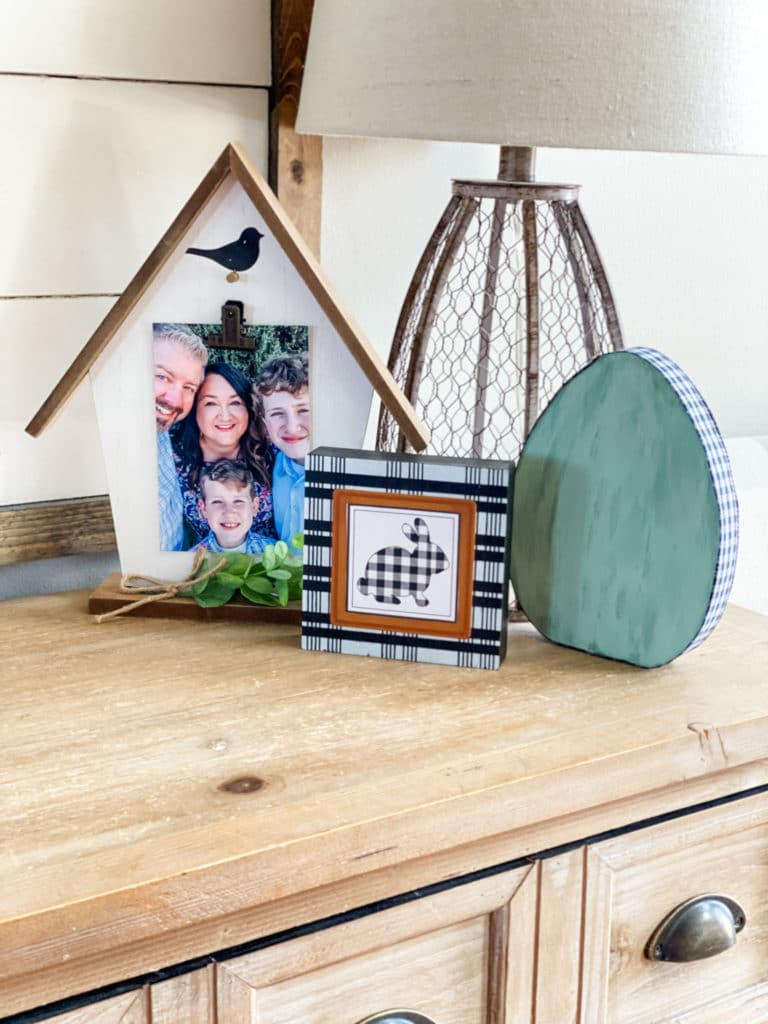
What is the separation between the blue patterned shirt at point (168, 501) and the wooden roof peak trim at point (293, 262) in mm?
96

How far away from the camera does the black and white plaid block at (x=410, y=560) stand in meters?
0.94

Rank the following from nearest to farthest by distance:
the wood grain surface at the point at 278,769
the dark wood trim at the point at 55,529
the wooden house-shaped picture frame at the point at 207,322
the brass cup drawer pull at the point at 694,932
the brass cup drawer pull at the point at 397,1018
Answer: the wood grain surface at the point at 278,769 < the brass cup drawer pull at the point at 397,1018 < the brass cup drawer pull at the point at 694,932 < the wooden house-shaped picture frame at the point at 207,322 < the dark wood trim at the point at 55,529

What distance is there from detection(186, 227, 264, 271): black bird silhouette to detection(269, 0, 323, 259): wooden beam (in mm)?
190

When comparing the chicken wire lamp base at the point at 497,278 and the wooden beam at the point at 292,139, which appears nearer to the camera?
the chicken wire lamp base at the point at 497,278

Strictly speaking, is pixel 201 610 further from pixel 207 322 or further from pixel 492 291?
pixel 492 291

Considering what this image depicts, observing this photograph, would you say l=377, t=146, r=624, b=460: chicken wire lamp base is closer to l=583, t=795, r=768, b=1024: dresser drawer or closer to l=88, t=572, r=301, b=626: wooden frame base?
l=88, t=572, r=301, b=626: wooden frame base

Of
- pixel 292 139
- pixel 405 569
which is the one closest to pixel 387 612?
pixel 405 569

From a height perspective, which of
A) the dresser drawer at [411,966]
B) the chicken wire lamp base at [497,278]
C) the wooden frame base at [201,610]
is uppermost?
the chicken wire lamp base at [497,278]

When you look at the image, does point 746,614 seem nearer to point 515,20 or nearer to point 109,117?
point 515,20

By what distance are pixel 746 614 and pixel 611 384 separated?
297 mm

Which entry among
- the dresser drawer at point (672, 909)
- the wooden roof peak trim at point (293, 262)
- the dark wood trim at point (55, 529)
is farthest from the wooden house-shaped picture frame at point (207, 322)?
the dresser drawer at point (672, 909)

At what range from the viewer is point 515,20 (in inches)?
33.8

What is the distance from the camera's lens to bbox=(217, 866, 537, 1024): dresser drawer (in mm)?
719

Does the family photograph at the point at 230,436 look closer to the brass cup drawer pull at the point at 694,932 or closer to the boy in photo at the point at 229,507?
the boy in photo at the point at 229,507
